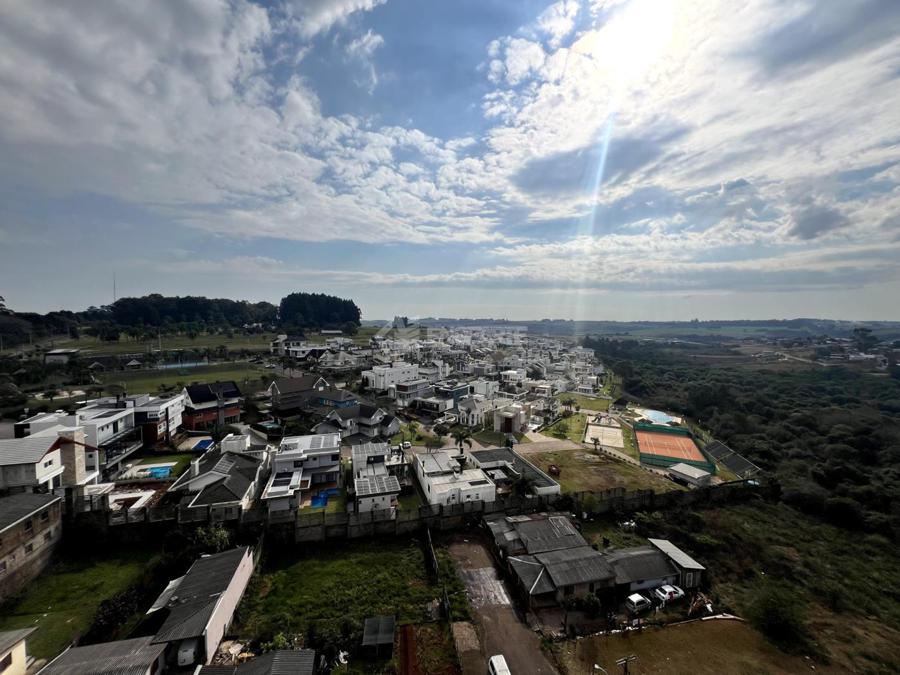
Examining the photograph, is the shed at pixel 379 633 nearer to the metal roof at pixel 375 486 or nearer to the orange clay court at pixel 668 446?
the metal roof at pixel 375 486

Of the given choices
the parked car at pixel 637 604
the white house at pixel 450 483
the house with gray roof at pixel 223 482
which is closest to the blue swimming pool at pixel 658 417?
the white house at pixel 450 483

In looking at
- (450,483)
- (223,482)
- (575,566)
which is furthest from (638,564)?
(223,482)

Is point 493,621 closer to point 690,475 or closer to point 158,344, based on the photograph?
point 690,475

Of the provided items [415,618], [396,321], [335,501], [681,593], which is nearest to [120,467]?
[335,501]

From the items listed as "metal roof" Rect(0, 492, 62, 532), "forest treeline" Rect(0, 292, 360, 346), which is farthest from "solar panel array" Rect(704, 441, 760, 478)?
"forest treeline" Rect(0, 292, 360, 346)

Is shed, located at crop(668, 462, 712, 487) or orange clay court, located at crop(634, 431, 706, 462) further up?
shed, located at crop(668, 462, 712, 487)

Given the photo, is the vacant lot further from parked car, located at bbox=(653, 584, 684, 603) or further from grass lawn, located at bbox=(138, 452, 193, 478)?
grass lawn, located at bbox=(138, 452, 193, 478)
